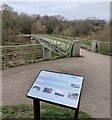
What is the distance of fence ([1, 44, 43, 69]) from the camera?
31.9 feet

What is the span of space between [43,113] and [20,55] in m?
6.61

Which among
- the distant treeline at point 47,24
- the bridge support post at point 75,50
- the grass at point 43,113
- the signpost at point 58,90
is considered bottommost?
the grass at point 43,113

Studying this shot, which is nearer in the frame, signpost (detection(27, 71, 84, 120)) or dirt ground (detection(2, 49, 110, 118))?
signpost (detection(27, 71, 84, 120))

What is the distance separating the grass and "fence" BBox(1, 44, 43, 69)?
5124 mm

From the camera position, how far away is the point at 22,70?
917 cm

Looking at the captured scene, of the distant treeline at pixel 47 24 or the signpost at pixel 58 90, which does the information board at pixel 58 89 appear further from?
the distant treeline at pixel 47 24

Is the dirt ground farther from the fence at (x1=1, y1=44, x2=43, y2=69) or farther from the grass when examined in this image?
the fence at (x1=1, y1=44, x2=43, y2=69)

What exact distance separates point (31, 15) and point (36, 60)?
4600 cm

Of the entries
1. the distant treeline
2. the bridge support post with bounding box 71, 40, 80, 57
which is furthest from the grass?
the distant treeline

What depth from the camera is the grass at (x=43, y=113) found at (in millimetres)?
4047

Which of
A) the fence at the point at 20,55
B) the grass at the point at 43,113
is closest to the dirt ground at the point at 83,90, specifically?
the grass at the point at 43,113

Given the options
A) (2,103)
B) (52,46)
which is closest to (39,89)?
(2,103)

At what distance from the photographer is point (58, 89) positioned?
3039 millimetres

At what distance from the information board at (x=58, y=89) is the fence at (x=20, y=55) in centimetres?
656
